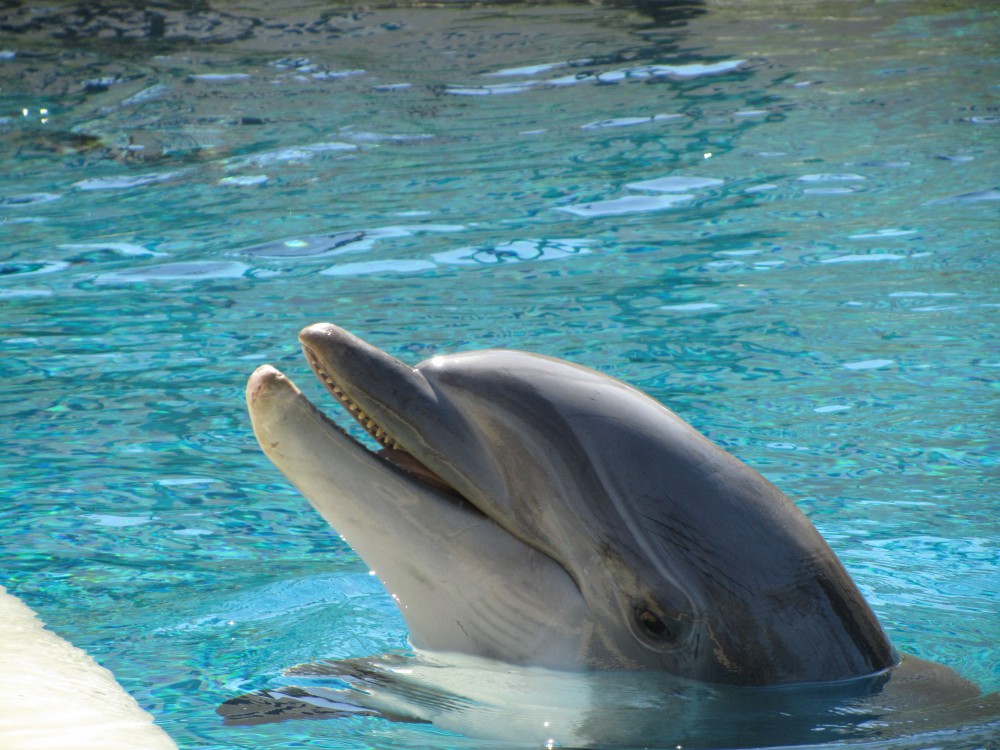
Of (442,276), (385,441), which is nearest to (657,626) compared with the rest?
(385,441)

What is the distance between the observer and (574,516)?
2949 mm

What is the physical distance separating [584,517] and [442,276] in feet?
18.9

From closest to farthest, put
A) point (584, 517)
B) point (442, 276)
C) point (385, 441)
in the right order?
point (584, 517), point (385, 441), point (442, 276)

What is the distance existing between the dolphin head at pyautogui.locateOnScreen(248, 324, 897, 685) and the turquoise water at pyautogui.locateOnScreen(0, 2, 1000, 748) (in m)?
0.46

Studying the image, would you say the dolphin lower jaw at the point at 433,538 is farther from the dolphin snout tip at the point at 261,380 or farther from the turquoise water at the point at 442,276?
the turquoise water at the point at 442,276

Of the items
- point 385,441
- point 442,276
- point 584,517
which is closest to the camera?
point 584,517

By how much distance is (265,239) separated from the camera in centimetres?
960

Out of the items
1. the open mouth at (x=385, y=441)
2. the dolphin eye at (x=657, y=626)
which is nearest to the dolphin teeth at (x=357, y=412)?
the open mouth at (x=385, y=441)

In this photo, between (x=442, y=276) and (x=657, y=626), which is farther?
(x=442, y=276)

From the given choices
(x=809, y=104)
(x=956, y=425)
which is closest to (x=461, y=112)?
(x=809, y=104)

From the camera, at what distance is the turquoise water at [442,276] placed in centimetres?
453

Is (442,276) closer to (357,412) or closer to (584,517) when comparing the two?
(357,412)

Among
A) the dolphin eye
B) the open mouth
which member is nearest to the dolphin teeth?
the open mouth

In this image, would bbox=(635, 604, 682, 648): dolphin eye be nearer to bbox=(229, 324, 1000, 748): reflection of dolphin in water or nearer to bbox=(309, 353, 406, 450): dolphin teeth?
bbox=(229, 324, 1000, 748): reflection of dolphin in water
